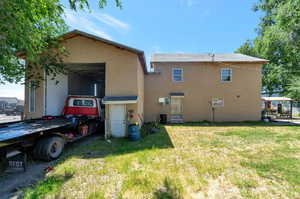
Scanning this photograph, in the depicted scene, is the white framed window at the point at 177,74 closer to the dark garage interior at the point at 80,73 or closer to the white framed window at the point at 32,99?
the dark garage interior at the point at 80,73

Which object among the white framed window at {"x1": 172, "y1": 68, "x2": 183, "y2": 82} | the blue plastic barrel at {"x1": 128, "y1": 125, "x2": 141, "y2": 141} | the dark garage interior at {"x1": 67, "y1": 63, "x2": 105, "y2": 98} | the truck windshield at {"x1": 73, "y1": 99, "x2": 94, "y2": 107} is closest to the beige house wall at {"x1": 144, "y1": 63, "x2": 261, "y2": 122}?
the white framed window at {"x1": 172, "y1": 68, "x2": 183, "y2": 82}

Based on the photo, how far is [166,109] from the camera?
1317 centimetres

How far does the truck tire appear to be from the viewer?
468 cm

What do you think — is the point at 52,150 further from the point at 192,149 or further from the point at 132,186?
the point at 192,149

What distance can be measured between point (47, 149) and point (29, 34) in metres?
3.96

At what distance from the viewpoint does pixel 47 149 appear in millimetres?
4711

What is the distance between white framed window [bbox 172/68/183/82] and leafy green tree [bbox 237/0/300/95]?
11064mm

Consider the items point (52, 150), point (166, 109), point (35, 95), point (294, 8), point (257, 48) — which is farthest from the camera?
point (257, 48)

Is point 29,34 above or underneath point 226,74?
underneath

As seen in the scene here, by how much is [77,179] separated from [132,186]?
4.96 feet

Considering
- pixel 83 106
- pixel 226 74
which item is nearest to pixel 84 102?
pixel 83 106

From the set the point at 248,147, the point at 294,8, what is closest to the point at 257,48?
the point at 294,8

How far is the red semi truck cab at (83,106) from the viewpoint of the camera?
751cm

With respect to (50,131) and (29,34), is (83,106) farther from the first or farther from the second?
(29,34)
